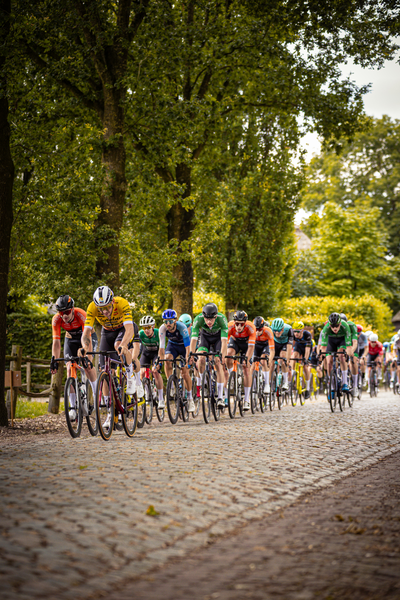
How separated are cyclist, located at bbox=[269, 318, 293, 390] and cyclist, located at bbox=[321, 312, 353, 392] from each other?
194cm

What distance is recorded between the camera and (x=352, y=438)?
10617mm

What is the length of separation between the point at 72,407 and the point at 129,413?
935 millimetres

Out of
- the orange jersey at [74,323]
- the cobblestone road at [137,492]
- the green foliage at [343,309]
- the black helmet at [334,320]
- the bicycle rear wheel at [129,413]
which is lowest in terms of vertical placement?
the cobblestone road at [137,492]

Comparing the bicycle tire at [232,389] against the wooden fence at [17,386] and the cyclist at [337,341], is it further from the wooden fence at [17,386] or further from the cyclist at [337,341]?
the wooden fence at [17,386]

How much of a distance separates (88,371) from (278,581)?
755 centimetres

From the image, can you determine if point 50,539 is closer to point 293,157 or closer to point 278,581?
point 278,581

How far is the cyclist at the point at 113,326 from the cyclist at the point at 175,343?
7.26 ft

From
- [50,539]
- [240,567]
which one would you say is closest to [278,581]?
[240,567]

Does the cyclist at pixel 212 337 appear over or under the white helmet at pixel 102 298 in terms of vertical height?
under

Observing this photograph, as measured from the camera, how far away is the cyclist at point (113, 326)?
10438mm

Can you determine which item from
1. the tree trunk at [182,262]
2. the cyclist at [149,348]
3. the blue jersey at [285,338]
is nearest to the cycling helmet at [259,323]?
the blue jersey at [285,338]

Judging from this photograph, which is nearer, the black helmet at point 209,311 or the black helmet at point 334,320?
the black helmet at point 209,311

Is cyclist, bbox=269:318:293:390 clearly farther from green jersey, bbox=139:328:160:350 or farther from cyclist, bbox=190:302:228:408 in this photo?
green jersey, bbox=139:328:160:350

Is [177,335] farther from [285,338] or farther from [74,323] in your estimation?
[285,338]
